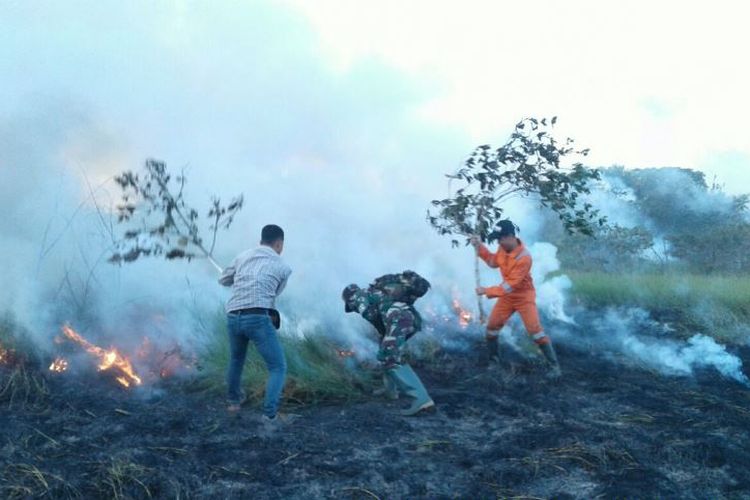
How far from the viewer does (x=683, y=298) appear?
11.5m

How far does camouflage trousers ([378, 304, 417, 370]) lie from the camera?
609 centimetres

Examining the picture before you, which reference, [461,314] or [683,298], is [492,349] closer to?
[461,314]

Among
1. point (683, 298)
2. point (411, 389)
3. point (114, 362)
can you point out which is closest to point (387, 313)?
point (411, 389)

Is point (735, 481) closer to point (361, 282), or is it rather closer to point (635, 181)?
point (361, 282)

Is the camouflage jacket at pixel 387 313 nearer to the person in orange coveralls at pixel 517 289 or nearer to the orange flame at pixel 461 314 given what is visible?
the person in orange coveralls at pixel 517 289

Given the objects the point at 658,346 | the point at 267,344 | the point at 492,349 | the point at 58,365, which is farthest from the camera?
the point at 658,346

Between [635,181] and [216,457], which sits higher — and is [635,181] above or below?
above

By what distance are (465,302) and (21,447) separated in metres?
6.34

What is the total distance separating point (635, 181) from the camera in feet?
71.9

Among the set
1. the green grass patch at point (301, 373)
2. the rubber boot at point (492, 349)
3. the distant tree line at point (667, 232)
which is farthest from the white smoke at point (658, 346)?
the distant tree line at point (667, 232)

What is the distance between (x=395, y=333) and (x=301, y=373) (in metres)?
1.10

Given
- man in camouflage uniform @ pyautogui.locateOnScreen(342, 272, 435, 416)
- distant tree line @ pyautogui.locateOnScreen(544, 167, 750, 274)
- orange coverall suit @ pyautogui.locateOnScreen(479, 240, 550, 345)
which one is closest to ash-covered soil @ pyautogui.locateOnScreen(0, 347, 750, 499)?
man in camouflage uniform @ pyautogui.locateOnScreen(342, 272, 435, 416)

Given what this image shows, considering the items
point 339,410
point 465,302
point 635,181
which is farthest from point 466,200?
point 635,181

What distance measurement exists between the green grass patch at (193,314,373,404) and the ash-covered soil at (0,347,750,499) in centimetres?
22
